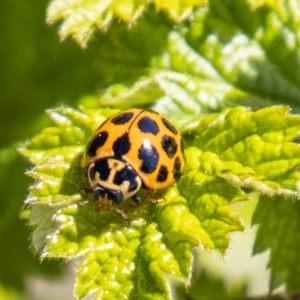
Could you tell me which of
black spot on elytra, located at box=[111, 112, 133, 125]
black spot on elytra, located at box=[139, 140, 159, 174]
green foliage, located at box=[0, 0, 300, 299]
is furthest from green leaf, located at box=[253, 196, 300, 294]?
black spot on elytra, located at box=[111, 112, 133, 125]

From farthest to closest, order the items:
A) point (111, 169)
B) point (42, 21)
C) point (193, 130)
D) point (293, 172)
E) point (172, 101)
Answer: point (42, 21)
point (172, 101)
point (193, 130)
point (111, 169)
point (293, 172)

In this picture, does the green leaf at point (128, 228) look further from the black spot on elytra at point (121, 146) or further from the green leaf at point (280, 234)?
the green leaf at point (280, 234)

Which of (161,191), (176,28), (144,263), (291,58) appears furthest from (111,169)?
(291,58)

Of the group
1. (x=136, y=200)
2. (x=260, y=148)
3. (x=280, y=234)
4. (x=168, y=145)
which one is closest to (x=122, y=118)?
(x=168, y=145)

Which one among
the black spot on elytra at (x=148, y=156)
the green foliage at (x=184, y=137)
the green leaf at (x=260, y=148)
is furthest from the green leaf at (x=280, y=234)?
the black spot on elytra at (x=148, y=156)

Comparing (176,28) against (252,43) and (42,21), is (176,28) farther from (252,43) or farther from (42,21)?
(42,21)

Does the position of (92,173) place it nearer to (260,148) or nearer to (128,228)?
(128,228)

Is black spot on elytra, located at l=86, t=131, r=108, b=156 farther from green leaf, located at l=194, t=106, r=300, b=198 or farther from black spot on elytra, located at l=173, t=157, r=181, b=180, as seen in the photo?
green leaf, located at l=194, t=106, r=300, b=198
